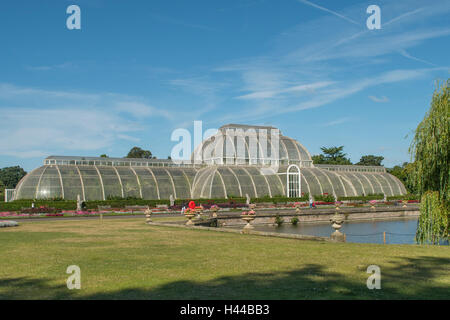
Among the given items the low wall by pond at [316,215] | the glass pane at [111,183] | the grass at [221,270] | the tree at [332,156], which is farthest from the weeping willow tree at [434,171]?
the tree at [332,156]

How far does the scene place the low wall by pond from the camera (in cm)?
4578

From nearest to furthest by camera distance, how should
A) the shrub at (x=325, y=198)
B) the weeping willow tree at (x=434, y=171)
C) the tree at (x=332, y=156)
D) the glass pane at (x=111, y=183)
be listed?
1. the weeping willow tree at (x=434, y=171)
2. the glass pane at (x=111, y=183)
3. the shrub at (x=325, y=198)
4. the tree at (x=332, y=156)

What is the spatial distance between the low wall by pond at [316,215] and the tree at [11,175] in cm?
13175

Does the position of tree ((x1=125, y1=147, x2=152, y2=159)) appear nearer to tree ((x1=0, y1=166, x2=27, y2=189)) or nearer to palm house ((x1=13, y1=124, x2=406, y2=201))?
tree ((x1=0, y1=166, x2=27, y2=189))

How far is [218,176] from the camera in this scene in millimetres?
70750

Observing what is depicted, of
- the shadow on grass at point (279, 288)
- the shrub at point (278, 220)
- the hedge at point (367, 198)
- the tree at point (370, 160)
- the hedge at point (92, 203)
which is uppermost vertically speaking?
the tree at point (370, 160)

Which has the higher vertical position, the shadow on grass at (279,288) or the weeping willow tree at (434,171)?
the weeping willow tree at (434,171)

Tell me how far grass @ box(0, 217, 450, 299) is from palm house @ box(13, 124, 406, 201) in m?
44.3

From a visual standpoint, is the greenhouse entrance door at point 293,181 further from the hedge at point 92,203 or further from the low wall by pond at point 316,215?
the low wall by pond at point 316,215

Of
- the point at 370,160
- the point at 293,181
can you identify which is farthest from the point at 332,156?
the point at 293,181

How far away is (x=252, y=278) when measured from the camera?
472 inches

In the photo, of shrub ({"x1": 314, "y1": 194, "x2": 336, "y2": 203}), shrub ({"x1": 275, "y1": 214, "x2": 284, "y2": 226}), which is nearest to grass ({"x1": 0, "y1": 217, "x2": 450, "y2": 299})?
shrub ({"x1": 275, "y1": 214, "x2": 284, "y2": 226})

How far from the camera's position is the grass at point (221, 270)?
1030cm

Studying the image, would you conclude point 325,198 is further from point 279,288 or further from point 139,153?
point 139,153
